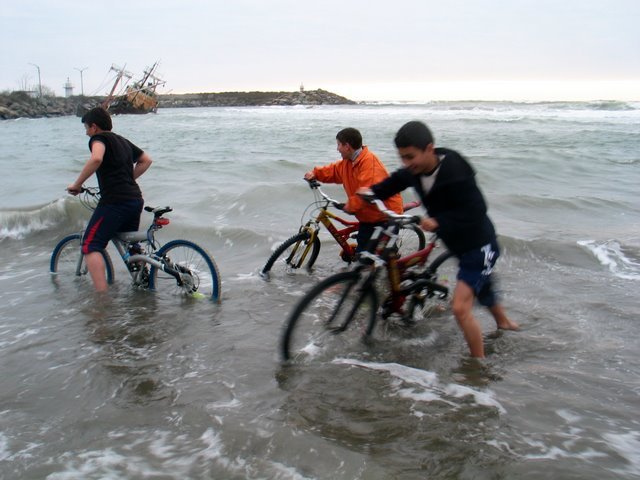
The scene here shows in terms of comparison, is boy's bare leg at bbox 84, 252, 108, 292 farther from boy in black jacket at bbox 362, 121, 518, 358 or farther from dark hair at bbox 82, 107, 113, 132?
boy in black jacket at bbox 362, 121, 518, 358

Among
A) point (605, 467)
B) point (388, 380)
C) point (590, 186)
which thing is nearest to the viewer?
point (605, 467)

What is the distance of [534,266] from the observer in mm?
7410

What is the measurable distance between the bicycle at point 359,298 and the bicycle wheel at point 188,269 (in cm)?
165

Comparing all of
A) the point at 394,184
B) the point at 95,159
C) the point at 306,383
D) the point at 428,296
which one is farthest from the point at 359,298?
the point at 95,159

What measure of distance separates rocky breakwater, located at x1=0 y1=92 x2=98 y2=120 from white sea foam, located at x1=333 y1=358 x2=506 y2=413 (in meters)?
70.8

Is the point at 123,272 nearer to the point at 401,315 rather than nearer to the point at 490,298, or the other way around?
the point at 401,315

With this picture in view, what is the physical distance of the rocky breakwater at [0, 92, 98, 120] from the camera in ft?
219

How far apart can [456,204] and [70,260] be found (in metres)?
5.00

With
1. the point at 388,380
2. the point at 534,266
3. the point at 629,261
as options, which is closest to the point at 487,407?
the point at 388,380

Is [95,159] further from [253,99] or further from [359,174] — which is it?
[253,99]

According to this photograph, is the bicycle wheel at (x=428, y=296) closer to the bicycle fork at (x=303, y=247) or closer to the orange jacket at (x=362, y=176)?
the orange jacket at (x=362, y=176)


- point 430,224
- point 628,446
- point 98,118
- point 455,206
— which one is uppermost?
point 98,118

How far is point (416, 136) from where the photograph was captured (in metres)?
3.81

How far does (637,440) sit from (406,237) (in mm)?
5436
